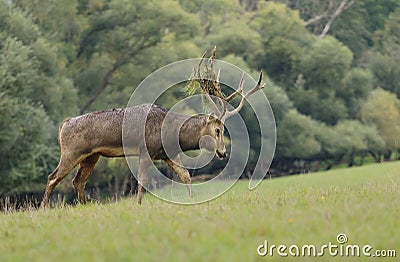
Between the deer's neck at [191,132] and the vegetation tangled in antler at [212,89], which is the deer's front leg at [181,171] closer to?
the deer's neck at [191,132]

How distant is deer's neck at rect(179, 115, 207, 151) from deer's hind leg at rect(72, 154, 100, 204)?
5.31 ft

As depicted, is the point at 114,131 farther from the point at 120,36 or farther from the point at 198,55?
the point at 198,55

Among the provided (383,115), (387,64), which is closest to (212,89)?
(383,115)

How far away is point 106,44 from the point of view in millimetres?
48531

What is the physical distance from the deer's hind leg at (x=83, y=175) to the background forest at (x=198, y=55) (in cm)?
1713

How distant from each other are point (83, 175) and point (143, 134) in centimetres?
158

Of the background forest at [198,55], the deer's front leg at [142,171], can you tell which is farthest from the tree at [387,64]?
the deer's front leg at [142,171]

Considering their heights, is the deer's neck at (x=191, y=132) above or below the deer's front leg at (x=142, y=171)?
above

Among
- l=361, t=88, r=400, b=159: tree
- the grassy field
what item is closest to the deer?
the grassy field

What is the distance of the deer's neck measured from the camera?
13.3 meters

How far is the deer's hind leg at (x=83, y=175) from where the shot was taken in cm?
1363

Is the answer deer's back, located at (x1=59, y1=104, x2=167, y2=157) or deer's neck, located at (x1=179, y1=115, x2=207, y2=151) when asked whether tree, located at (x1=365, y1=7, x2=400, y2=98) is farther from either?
deer's back, located at (x1=59, y1=104, x2=167, y2=157)

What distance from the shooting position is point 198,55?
5112 centimetres

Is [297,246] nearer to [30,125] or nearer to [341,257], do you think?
[341,257]
